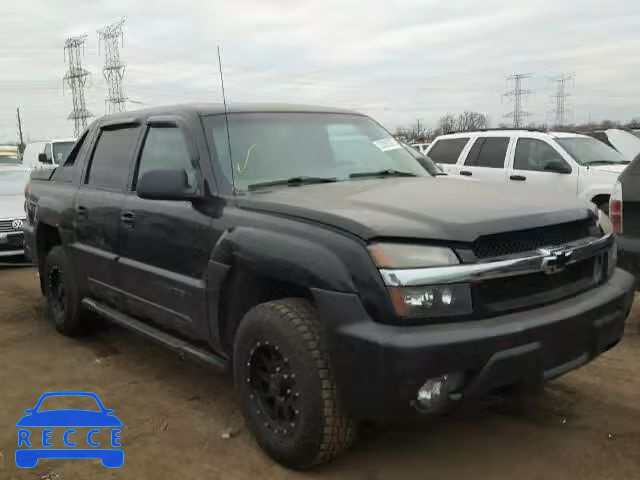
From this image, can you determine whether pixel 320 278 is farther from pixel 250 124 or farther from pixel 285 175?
pixel 250 124

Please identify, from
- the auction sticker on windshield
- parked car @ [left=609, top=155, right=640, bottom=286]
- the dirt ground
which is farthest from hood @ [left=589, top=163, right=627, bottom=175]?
the auction sticker on windshield

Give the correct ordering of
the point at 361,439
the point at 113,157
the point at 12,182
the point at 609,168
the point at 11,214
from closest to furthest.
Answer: the point at 361,439 < the point at 113,157 < the point at 609,168 < the point at 11,214 < the point at 12,182

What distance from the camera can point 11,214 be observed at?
29.0 ft

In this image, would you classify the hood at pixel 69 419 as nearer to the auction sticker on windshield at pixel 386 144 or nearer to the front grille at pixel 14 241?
the auction sticker on windshield at pixel 386 144

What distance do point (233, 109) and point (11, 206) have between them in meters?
6.32

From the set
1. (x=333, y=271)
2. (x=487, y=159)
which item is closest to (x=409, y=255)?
(x=333, y=271)

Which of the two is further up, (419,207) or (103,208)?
(419,207)

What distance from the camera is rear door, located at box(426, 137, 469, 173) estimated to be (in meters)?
10.2

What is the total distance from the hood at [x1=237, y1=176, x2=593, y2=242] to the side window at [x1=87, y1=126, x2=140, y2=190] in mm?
1396

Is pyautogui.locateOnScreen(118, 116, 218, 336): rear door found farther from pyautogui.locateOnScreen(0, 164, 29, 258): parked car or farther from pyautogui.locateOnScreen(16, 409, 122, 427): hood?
pyautogui.locateOnScreen(0, 164, 29, 258): parked car

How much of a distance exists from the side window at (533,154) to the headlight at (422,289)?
7.11 metres

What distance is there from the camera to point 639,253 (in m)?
4.54

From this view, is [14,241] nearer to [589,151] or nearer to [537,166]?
[537,166]

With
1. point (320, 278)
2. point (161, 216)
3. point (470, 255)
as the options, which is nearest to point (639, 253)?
point (470, 255)
